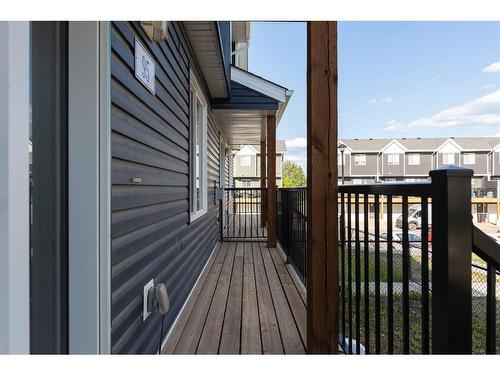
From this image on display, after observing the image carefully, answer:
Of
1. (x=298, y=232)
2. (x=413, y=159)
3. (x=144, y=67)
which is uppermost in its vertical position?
(x=413, y=159)

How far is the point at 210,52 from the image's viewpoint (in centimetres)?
313

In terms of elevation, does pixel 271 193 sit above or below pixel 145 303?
above

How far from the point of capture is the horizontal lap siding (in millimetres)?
1272

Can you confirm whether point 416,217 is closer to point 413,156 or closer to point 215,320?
point 215,320

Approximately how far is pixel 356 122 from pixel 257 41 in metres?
13.2

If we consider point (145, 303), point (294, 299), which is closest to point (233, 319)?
point (294, 299)

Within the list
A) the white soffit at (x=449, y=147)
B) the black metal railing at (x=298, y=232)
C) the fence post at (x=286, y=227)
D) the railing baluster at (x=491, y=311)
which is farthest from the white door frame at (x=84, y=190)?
the white soffit at (x=449, y=147)

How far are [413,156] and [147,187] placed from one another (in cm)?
3160

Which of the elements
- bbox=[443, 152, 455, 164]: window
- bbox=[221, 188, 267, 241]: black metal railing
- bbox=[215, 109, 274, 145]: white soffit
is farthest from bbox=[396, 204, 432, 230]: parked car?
bbox=[443, 152, 455, 164]: window

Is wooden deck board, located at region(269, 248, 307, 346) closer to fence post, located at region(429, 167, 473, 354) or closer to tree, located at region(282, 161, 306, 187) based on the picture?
fence post, located at region(429, 167, 473, 354)

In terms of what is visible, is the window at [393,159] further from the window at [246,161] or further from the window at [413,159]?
the window at [246,161]
